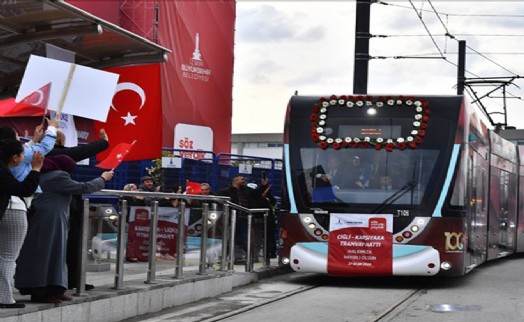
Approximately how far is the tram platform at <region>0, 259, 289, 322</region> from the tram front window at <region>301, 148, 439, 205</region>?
210 centimetres

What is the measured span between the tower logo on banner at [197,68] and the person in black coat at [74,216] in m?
26.0

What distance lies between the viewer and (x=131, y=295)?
1011 centimetres

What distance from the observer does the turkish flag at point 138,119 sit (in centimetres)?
1068

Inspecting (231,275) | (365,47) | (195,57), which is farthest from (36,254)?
(195,57)

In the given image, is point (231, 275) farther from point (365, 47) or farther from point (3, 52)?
point (365, 47)

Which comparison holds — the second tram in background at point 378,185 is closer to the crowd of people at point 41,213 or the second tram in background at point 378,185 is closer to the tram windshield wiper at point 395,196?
the tram windshield wiper at point 395,196

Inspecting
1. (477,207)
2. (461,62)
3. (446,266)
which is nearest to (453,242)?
(446,266)

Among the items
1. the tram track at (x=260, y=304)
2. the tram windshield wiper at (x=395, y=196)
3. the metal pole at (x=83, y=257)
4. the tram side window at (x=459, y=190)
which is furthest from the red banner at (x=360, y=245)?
the metal pole at (x=83, y=257)

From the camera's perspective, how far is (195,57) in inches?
1411

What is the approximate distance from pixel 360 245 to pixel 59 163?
21.3ft

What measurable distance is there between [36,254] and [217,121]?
28.1 metres

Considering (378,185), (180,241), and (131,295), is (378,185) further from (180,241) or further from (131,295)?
(131,295)

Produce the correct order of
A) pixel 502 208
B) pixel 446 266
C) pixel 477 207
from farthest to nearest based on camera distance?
1. pixel 502 208
2. pixel 477 207
3. pixel 446 266

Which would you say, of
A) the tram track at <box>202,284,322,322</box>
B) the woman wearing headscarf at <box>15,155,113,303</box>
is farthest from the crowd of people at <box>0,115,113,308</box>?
the tram track at <box>202,284,322,322</box>
